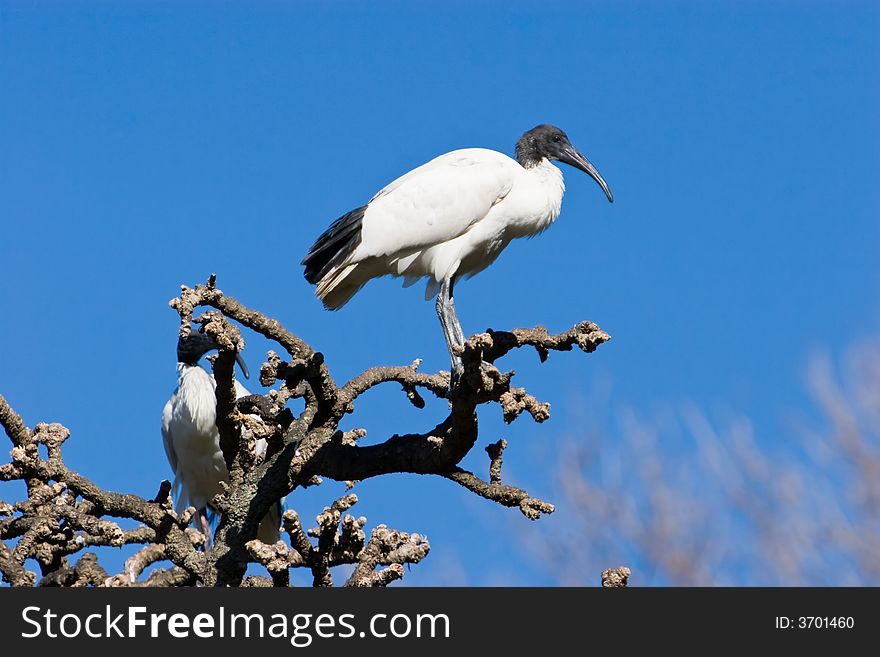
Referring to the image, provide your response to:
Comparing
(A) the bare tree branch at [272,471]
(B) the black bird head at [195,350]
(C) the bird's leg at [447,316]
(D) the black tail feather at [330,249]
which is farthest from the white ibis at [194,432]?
(A) the bare tree branch at [272,471]

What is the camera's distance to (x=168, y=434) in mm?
10656

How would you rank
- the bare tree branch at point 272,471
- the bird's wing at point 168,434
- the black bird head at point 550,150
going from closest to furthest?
the bare tree branch at point 272,471
the black bird head at point 550,150
the bird's wing at point 168,434

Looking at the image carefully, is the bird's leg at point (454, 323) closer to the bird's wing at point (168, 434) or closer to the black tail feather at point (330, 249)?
the black tail feather at point (330, 249)

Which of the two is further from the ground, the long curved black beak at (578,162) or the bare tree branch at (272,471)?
the long curved black beak at (578,162)

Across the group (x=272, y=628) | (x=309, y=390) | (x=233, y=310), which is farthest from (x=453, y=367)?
(x=272, y=628)

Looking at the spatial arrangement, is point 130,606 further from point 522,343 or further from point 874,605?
point 874,605

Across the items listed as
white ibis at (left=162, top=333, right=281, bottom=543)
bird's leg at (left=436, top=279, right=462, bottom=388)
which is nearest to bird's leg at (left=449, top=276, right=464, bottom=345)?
bird's leg at (left=436, top=279, right=462, bottom=388)

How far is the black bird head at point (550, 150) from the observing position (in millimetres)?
9062

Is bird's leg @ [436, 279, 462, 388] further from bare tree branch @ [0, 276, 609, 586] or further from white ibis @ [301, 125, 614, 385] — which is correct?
bare tree branch @ [0, 276, 609, 586]

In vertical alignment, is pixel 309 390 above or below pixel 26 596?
above

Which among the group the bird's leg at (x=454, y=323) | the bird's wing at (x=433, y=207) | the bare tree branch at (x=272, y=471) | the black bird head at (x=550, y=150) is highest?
the black bird head at (x=550, y=150)

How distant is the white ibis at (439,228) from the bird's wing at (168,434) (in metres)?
2.84

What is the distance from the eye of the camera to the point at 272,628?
5.53m

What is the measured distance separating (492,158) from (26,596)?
4032 mm
